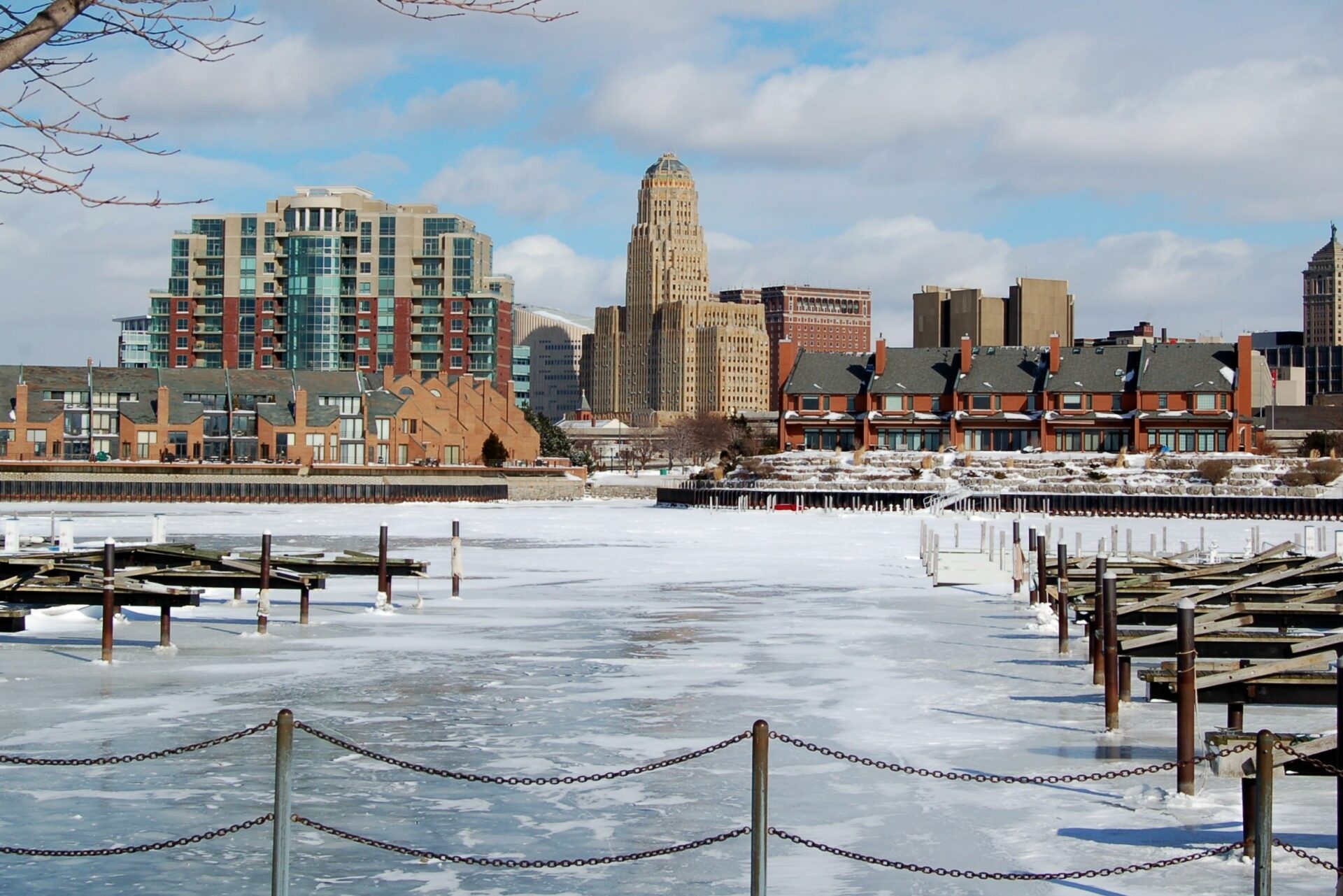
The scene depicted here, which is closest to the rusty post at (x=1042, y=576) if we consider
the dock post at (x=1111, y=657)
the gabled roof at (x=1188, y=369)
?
the dock post at (x=1111, y=657)

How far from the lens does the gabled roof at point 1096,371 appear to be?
111m

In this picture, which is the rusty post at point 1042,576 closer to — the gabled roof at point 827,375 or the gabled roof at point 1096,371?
the gabled roof at point 1096,371

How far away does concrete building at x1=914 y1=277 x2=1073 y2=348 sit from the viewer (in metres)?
158

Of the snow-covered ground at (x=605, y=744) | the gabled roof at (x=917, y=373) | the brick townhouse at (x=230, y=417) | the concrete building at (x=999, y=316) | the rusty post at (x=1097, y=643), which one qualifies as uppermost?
the concrete building at (x=999, y=316)

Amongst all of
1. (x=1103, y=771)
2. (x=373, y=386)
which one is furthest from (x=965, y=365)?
(x=1103, y=771)

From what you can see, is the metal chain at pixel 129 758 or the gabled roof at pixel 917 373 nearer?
the metal chain at pixel 129 758

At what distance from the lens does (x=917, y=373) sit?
4601 inches

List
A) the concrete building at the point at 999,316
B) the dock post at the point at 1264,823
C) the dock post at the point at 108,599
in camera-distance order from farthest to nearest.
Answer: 1. the concrete building at the point at 999,316
2. the dock post at the point at 108,599
3. the dock post at the point at 1264,823

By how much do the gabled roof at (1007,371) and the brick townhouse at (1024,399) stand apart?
0.08 metres

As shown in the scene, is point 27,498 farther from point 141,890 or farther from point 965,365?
point 141,890

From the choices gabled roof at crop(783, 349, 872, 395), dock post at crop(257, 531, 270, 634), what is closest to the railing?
dock post at crop(257, 531, 270, 634)

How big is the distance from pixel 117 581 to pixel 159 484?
271ft

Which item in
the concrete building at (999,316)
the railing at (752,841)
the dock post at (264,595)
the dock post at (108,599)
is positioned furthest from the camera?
the concrete building at (999,316)

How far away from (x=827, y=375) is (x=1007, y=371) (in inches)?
521
